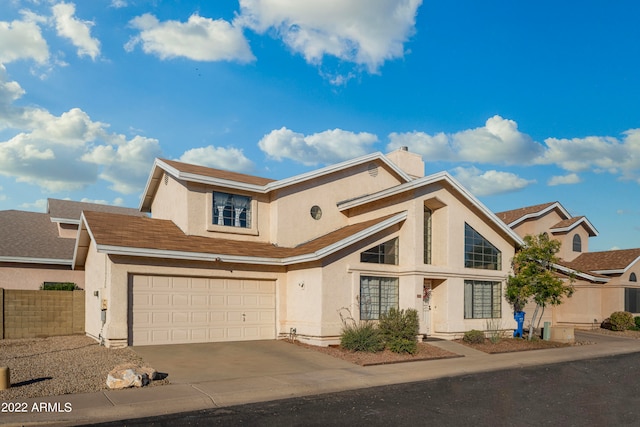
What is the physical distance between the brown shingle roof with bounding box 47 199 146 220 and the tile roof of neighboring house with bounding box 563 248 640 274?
26.4 meters

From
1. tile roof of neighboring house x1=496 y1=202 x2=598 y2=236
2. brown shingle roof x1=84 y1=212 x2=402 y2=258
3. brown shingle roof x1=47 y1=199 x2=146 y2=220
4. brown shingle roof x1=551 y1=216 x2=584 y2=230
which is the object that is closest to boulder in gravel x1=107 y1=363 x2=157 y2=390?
brown shingle roof x1=84 y1=212 x2=402 y2=258

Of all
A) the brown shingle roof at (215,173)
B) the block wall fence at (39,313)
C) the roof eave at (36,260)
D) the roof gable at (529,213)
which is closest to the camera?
the block wall fence at (39,313)

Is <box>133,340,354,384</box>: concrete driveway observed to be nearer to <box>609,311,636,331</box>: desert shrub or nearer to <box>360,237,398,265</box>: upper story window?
<box>360,237,398,265</box>: upper story window

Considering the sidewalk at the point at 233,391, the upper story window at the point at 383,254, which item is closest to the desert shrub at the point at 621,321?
the sidewalk at the point at 233,391

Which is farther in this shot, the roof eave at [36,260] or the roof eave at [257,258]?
the roof eave at [36,260]

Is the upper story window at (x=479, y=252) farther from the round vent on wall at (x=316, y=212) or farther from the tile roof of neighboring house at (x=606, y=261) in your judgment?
the tile roof of neighboring house at (x=606, y=261)

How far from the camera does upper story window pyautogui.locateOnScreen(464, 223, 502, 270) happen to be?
23125 millimetres

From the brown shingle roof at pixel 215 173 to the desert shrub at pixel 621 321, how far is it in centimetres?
1998

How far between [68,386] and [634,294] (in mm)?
30778

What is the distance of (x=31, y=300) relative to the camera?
66.9ft

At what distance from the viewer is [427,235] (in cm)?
2258

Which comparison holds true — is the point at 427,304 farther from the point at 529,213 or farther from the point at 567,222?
the point at 567,222

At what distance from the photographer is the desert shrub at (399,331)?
17875mm

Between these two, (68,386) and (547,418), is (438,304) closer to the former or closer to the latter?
(547,418)
